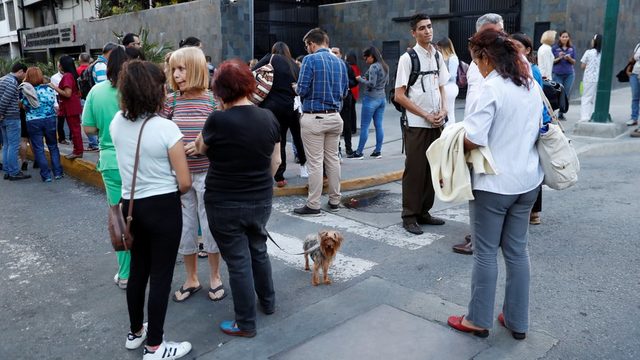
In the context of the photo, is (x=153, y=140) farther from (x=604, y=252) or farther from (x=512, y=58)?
(x=604, y=252)

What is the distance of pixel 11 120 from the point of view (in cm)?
834

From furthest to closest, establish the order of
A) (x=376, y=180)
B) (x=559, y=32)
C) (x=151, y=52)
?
1. (x=559, y=32)
2. (x=151, y=52)
3. (x=376, y=180)

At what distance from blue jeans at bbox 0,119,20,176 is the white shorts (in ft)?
18.4

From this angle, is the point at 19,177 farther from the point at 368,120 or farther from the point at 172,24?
the point at 172,24

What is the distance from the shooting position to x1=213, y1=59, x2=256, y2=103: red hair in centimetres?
339

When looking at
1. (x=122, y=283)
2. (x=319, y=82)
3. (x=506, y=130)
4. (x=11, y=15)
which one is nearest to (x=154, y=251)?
(x=122, y=283)

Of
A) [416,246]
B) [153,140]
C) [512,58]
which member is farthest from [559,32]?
[153,140]

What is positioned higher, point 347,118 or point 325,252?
point 347,118

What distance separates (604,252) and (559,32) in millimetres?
10987

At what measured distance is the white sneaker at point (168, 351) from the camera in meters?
3.36

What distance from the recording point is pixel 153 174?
324 centimetres

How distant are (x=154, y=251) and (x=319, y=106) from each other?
123 inches

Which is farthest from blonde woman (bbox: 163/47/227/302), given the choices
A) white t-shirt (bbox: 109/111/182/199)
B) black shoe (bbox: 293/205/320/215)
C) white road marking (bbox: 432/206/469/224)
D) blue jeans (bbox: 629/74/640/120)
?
blue jeans (bbox: 629/74/640/120)

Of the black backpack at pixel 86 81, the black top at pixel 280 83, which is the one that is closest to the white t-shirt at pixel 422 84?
the black top at pixel 280 83
